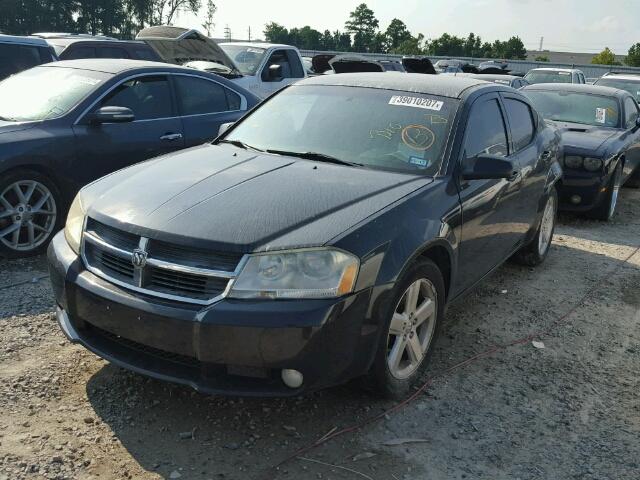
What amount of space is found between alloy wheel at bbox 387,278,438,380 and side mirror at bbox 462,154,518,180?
0.76 metres

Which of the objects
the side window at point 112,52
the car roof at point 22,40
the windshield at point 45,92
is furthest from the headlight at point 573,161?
the side window at point 112,52

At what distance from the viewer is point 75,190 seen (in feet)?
18.0

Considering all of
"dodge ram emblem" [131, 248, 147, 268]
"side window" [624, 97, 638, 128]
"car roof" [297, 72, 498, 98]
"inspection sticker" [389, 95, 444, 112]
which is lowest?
"dodge ram emblem" [131, 248, 147, 268]

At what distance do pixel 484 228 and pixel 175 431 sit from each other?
7.47 feet

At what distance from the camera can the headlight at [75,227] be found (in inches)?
128

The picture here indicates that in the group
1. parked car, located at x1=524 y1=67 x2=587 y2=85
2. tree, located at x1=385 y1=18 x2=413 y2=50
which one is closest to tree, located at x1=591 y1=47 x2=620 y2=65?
tree, located at x1=385 y1=18 x2=413 y2=50

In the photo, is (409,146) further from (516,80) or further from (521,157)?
(516,80)

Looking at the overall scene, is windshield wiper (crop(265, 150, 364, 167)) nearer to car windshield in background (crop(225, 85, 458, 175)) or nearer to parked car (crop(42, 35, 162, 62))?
car windshield in background (crop(225, 85, 458, 175))

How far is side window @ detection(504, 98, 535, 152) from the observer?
4.83 metres

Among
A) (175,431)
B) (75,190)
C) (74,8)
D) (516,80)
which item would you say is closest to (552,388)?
(175,431)

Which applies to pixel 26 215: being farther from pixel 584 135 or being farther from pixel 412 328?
pixel 584 135

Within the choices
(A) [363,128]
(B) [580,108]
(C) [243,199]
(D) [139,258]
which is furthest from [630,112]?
(D) [139,258]

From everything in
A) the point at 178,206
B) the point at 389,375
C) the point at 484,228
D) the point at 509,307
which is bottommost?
the point at 509,307

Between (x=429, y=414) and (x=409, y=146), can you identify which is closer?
(x=429, y=414)
